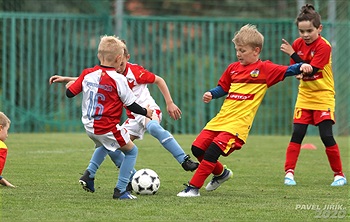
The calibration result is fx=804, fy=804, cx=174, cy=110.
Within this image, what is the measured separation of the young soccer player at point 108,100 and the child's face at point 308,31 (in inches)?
89.8

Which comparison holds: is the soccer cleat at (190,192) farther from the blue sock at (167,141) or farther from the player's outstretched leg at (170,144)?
the blue sock at (167,141)

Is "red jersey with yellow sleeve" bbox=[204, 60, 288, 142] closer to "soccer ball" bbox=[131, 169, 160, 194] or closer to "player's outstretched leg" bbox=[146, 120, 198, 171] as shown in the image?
"player's outstretched leg" bbox=[146, 120, 198, 171]

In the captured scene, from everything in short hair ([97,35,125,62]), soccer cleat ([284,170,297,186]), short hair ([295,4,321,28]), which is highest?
short hair ([295,4,321,28])

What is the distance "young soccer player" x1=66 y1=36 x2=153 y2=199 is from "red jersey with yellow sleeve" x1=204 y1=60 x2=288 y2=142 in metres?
0.81

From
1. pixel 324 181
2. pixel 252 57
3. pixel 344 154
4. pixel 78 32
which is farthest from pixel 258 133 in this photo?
pixel 252 57

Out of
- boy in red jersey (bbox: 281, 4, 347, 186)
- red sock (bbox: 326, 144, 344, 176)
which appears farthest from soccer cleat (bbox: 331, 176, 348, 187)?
red sock (bbox: 326, 144, 344, 176)

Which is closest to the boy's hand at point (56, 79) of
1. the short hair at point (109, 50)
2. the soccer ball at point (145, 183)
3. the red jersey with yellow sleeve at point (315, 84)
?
the short hair at point (109, 50)

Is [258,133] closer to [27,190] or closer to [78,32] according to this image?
[78,32]

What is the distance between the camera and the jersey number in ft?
22.1

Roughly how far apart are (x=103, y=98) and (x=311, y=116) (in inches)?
110

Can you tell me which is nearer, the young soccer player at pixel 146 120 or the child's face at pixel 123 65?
the young soccer player at pixel 146 120

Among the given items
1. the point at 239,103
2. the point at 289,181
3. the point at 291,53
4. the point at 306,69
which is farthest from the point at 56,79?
the point at 289,181

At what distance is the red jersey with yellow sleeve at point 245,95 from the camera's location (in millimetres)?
7211

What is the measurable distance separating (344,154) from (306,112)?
3.75m
